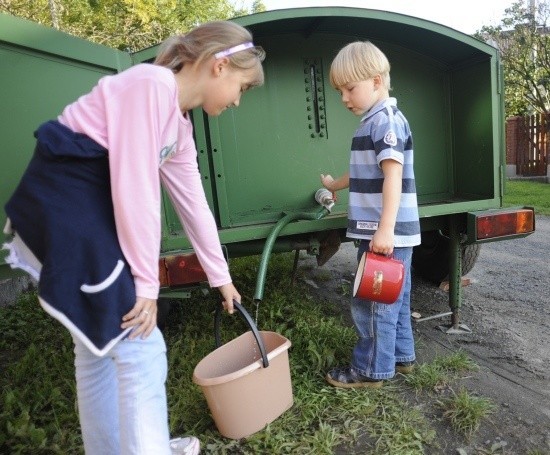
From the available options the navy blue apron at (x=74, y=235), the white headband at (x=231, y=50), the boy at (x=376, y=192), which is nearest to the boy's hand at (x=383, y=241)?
the boy at (x=376, y=192)

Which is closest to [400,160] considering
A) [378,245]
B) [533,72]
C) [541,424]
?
[378,245]

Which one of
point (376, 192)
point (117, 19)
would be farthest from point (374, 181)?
point (117, 19)

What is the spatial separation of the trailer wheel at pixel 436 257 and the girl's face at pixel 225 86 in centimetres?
278

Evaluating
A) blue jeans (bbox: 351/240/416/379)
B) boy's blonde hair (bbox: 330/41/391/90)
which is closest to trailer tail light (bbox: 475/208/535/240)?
blue jeans (bbox: 351/240/416/379)

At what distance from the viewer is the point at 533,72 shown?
14.1 meters

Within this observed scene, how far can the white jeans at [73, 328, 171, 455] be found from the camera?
4.58 feet

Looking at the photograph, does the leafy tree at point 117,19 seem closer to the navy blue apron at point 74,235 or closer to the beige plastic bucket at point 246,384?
the beige plastic bucket at point 246,384

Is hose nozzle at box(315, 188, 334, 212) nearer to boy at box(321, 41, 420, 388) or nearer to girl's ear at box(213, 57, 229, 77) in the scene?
boy at box(321, 41, 420, 388)

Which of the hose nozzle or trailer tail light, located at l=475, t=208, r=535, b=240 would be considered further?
the hose nozzle

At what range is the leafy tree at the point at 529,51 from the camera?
13.7 metres

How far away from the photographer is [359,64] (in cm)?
223

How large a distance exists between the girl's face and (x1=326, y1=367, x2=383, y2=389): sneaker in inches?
61.1

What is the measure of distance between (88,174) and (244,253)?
1.68 meters

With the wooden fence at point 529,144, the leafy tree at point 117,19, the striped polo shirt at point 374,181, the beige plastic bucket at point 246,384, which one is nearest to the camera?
the beige plastic bucket at point 246,384
